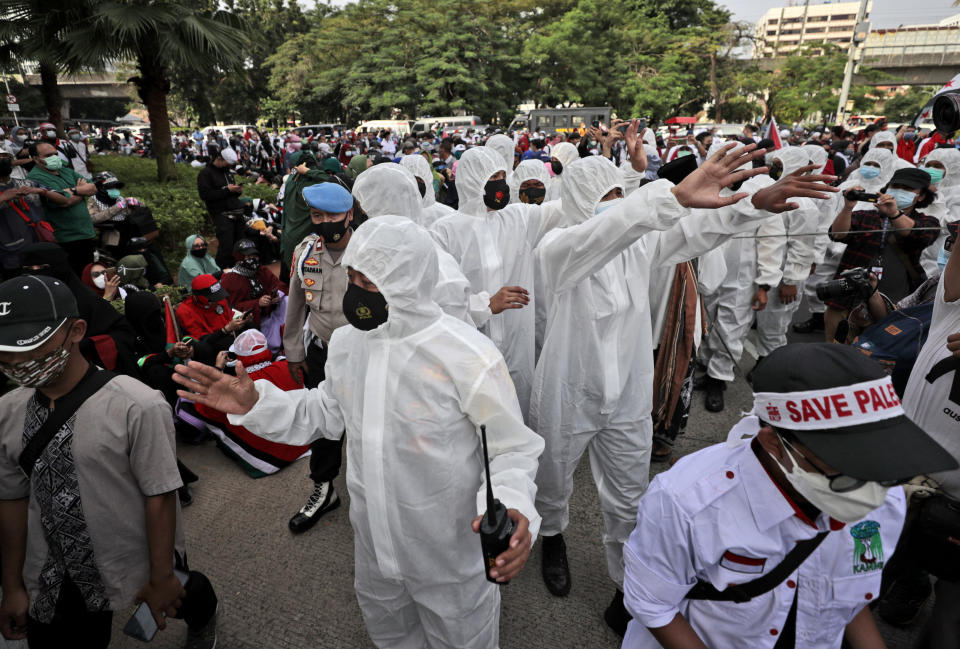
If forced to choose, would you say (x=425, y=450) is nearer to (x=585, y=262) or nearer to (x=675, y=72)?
(x=585, y=262)

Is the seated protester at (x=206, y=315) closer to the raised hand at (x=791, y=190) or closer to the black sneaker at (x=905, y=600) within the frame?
the raised hand at (x=791, y=190)

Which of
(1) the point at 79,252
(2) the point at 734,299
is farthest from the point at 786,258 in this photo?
(1) the point at 79,252

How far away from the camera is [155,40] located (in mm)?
10203

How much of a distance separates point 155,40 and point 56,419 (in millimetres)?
11089

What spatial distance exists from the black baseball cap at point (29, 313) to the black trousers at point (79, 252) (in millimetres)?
6053

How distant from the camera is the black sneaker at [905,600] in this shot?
2.68 m

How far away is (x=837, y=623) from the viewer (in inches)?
58.9

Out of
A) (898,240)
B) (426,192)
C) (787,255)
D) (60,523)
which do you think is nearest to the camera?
(60,523)

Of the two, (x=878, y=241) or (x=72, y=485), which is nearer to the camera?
(x=72, y=485)

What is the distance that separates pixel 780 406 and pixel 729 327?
4.24 metres

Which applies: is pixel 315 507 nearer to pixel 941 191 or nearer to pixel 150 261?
pixel 150 261

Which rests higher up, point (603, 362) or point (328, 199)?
point (328, 199)

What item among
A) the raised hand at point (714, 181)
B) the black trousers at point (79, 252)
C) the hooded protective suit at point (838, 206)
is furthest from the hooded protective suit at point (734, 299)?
the black trousers at point (79, 252)

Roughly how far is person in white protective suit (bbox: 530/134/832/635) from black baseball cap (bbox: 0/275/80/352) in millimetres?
2006
